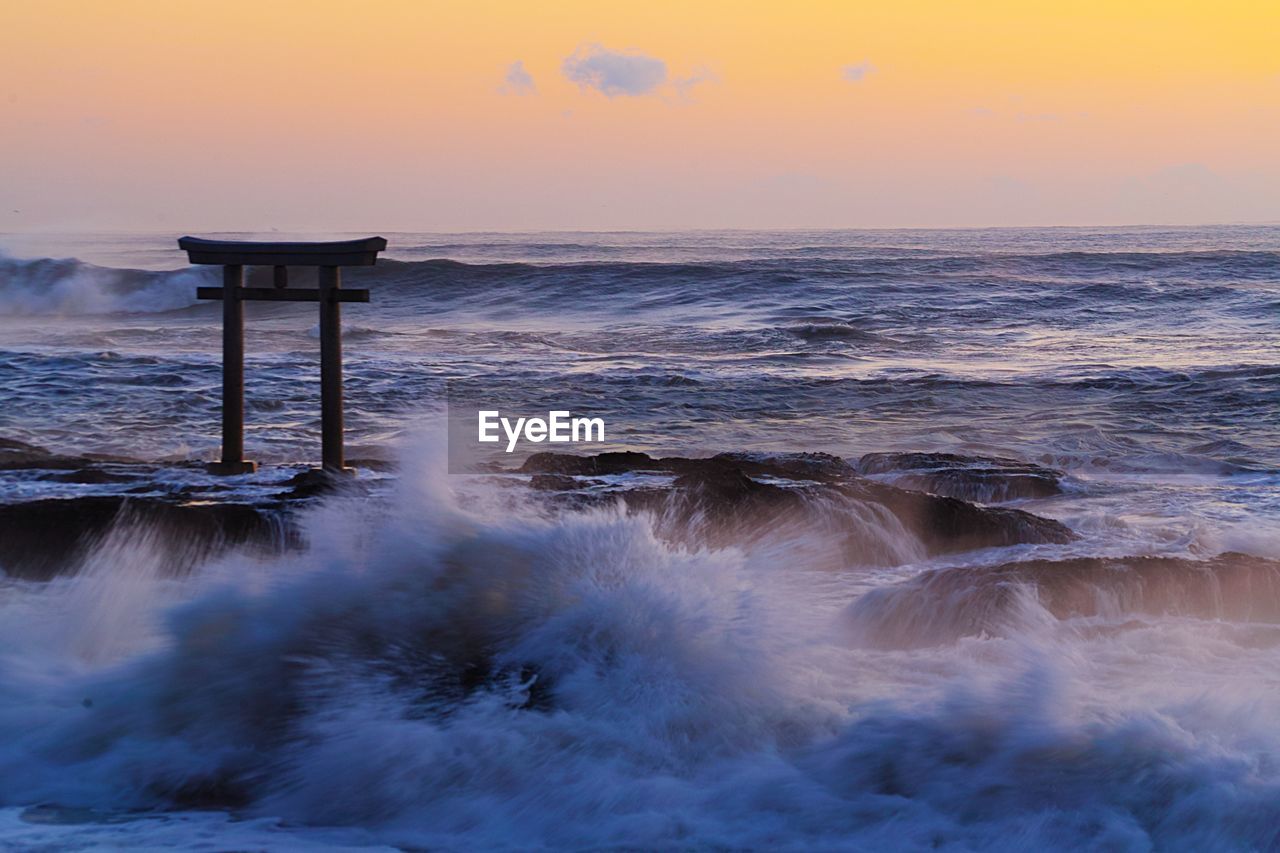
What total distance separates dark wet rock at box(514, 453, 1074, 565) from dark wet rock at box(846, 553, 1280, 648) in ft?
3.08

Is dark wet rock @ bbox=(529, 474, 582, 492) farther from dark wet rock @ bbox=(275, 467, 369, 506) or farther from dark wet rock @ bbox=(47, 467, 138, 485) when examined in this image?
dark wet rock @ bbox=(47, 467, 138, 485)

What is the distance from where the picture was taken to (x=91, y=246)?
171 ft

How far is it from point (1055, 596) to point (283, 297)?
611cm

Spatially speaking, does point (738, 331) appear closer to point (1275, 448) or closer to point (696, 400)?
point (696, 400)

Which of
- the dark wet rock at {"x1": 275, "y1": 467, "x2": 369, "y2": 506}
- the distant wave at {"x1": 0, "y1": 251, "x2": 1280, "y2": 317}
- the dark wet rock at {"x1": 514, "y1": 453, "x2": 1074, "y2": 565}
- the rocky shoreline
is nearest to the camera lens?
the rocky shoreline

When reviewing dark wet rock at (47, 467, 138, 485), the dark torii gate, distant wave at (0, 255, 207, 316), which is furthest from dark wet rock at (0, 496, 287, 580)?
distant wave at (0, 255, 207, 316)

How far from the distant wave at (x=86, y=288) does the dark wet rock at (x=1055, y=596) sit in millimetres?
25563

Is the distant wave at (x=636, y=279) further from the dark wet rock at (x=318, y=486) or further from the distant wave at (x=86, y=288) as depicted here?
the dark wet rock at (x=318, y=486)

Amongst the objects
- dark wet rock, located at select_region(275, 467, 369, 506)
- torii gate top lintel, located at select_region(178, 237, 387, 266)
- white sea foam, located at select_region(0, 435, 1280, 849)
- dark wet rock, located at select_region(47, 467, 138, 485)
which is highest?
torii gate top lintel, located at select_region(178, 237, 387, 266)

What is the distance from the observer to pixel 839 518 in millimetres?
7898

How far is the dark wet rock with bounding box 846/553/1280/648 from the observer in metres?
6.16

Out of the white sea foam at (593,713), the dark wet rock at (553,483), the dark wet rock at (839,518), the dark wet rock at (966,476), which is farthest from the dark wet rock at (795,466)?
the white sea foam at (593,713)

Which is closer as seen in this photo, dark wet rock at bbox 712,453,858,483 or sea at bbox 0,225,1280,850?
sea at bbox 0,225,1280,850

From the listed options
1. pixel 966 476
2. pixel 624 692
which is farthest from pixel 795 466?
pixel 624 692
